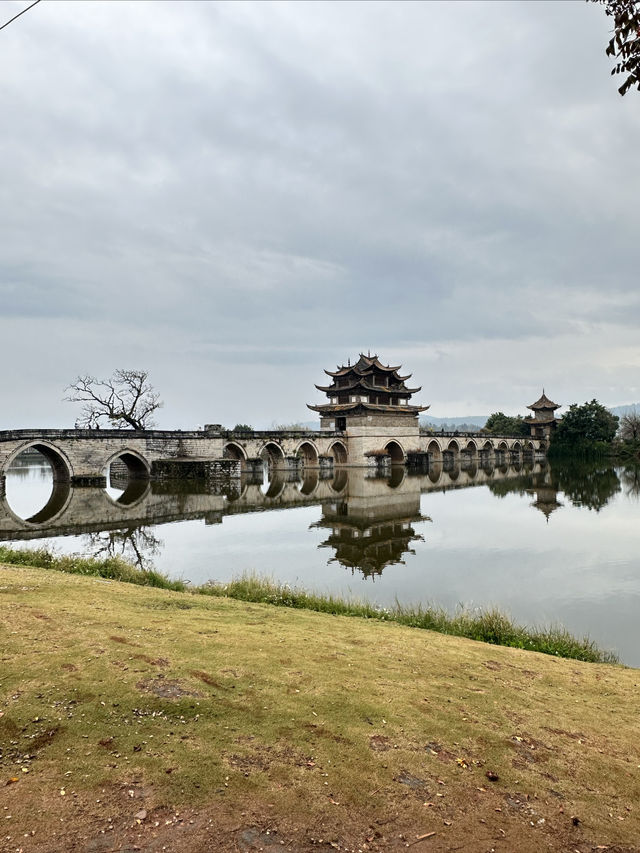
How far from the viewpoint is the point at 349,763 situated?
340cm

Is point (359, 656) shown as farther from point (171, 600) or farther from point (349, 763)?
point (171, 600)

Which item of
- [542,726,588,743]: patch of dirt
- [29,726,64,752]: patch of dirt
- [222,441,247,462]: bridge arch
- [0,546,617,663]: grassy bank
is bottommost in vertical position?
[0,546,617,663]: grassy bank

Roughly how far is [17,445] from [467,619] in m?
30.1

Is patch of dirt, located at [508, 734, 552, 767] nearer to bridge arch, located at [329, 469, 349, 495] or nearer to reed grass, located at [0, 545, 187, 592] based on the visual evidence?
reed grass, located at [0, 545, 187, 592]

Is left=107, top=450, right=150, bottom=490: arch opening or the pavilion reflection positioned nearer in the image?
the pavilion reflection

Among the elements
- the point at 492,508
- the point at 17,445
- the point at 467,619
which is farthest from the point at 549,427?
the point at 467,619

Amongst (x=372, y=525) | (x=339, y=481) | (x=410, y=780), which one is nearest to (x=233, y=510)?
(x=372, y=525)

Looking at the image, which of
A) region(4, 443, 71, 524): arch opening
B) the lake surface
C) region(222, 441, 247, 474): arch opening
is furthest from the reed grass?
region(222, 441, 247, 474): arch opening

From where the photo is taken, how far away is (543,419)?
264ft

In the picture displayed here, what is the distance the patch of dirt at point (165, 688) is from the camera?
13.3 ft

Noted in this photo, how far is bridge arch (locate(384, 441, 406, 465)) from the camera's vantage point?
189ft

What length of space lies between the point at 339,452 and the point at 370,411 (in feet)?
17.6

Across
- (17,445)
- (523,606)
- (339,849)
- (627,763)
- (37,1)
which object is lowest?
(523,606)

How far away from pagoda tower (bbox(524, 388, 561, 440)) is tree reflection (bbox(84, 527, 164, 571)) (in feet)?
238
